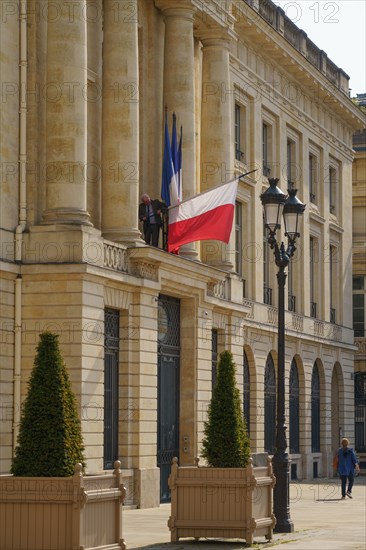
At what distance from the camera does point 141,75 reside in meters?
37.2

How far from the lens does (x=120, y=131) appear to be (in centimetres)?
3331

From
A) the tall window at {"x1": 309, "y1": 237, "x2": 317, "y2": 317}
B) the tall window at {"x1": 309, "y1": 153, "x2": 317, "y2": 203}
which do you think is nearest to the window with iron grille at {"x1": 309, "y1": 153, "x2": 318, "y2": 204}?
the tall window at {"x1": 309, "y1": 153, "x2": 317, "y2": 203}

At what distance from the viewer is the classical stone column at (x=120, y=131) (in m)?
33.3

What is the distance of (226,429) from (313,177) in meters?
33.2

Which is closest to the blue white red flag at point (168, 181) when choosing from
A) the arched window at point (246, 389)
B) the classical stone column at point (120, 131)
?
the classical stone column at point (120, 131)

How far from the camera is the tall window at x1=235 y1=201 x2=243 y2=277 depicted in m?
45.7

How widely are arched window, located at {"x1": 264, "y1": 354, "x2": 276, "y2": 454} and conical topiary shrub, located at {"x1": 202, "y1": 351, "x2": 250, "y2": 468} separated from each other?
23657 millimetres

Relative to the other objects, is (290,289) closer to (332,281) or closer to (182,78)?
(332,281)

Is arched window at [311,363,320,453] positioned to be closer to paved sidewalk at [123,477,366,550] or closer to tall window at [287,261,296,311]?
tall window at [287,261,296,311]

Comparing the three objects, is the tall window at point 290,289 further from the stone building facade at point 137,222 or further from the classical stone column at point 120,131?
the classical stone column at point 120,131

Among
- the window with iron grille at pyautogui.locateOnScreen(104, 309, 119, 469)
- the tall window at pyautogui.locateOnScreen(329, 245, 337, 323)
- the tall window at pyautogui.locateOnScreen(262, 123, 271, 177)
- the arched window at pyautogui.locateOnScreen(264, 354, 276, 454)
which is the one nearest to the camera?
the window with iron grille at pyautogui.locateOnScreen(104, 309, 119, 469)

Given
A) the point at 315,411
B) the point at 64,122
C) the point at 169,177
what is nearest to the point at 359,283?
the point at 315,411

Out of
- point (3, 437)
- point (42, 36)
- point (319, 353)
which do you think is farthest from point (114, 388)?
point (319, 353)

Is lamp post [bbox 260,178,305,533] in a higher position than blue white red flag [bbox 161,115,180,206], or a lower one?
lower
